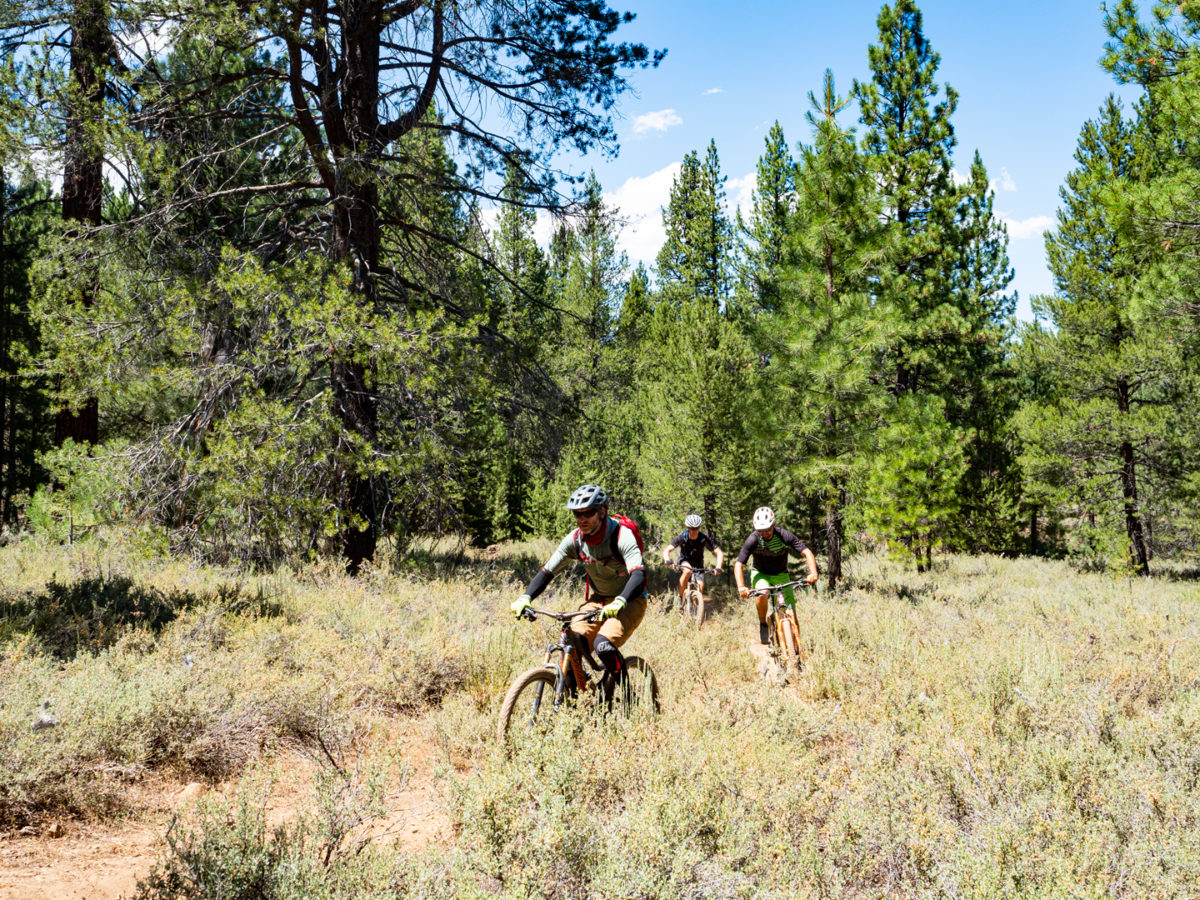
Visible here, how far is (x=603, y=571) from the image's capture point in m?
5.49

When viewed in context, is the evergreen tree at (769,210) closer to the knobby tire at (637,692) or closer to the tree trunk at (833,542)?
the tree trunk at (833,542)

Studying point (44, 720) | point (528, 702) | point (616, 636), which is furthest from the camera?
point (616, 636)

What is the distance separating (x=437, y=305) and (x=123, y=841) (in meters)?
8.51

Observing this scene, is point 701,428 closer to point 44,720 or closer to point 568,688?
point 568,688

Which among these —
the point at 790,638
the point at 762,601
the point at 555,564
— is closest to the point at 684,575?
the point at 762,601

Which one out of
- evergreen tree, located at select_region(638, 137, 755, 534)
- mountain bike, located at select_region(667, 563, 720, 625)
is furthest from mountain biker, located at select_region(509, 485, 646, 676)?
evergreen tree, located at select_region(638, 137, 755, 534)

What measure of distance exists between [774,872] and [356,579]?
7.32m

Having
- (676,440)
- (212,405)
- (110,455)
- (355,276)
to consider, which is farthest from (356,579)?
(676,440)

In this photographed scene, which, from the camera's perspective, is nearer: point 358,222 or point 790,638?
point 790,638

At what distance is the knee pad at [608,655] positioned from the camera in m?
5.08

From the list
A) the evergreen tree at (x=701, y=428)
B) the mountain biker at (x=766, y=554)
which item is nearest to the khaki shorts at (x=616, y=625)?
the mountain biker at (x=766, y=554)

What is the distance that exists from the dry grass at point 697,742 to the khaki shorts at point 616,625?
0.72 meters

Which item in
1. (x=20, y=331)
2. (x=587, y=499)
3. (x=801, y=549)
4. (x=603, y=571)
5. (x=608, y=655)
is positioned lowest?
(x=608, y=655)

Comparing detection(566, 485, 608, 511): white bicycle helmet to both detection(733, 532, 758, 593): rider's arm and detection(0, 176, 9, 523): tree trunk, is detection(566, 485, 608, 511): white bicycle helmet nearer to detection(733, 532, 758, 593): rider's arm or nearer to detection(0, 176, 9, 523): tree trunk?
detection(733, 532, 758, 593): rider's arm
